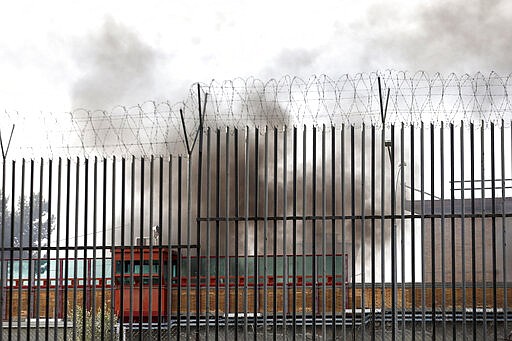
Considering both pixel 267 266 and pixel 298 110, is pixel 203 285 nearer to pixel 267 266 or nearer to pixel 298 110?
pixel 267 266

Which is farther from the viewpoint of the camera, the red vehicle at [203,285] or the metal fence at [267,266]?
the red vehicle at [203,285]

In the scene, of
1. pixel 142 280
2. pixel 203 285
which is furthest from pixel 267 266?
pixel 142 280

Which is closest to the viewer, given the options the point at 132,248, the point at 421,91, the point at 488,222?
the point at 132,248

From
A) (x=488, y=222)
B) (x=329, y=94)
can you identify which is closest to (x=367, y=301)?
(x=488, y=222)

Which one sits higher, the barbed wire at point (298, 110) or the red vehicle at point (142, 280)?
the barbed wire at point (298, 110)

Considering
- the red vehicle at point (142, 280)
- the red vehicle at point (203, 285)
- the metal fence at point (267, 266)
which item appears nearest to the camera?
the metal fence at point (267, 266)

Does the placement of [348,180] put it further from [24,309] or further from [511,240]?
[24,309]

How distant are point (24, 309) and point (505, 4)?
2182 cm

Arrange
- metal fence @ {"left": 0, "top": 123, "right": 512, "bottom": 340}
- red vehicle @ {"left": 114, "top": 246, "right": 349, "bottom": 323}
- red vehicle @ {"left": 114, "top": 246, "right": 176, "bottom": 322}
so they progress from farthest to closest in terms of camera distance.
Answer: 1. red vehicle @ {"left": 114, "top": 246, "right": 176, "bottom": 322}
2. red vehicle @ {"left": 114, "top": 246, "right": 349, "bottom": 323}
3. metal fence @ {"left": 0, "top": 123, "right": 512, "bottom": 340}

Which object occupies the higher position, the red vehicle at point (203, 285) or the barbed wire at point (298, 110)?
the barbed wire at point (298, 110)

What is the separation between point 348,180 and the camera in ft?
94.6

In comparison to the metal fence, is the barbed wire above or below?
above

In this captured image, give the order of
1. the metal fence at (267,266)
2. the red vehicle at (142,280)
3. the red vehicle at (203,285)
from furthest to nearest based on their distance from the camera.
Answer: the red vehicle at (142,280) → the red vehicle at (203,285) → the metal fence at (267,266)

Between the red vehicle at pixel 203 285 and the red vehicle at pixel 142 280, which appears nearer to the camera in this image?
the red vehicle at pixel 203 285
